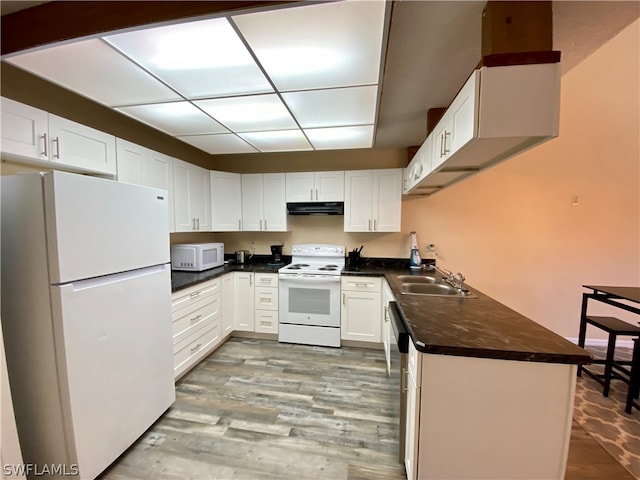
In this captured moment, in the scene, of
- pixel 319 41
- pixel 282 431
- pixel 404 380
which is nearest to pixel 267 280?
pixel 282 431

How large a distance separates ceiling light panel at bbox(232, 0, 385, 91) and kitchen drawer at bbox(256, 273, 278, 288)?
85.0 inches

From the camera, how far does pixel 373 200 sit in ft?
10.7

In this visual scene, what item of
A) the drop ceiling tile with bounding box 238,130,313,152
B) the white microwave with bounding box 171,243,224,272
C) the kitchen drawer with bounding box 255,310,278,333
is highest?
the drop ceiling tile with bounding box 238,130,313,152

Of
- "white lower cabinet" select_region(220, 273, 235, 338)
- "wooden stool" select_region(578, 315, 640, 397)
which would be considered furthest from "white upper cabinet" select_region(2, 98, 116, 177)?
"wooden stool" select_region(578, 315, 640, 397)

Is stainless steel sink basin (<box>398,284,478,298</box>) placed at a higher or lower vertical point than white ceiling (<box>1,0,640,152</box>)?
lower

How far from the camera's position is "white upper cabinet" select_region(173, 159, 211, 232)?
281 centimetres

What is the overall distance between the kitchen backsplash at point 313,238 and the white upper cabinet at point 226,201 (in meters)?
0.39

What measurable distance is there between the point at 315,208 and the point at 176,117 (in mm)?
1795

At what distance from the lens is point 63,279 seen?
1273mm

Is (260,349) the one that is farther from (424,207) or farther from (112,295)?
(424,207)

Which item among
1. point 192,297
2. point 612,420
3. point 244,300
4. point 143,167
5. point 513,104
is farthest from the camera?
point 244,300

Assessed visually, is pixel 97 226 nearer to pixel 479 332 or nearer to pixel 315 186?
pixel 479 332

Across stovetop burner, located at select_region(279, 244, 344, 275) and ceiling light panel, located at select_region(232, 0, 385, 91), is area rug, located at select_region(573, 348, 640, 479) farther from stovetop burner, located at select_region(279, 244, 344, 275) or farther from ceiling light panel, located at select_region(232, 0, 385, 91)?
ceiling light panel, located at select_region(232, 0, 385, 91)

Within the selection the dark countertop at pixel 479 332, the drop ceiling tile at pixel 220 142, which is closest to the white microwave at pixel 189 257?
the drop ceiling tile at pixel 220 142
